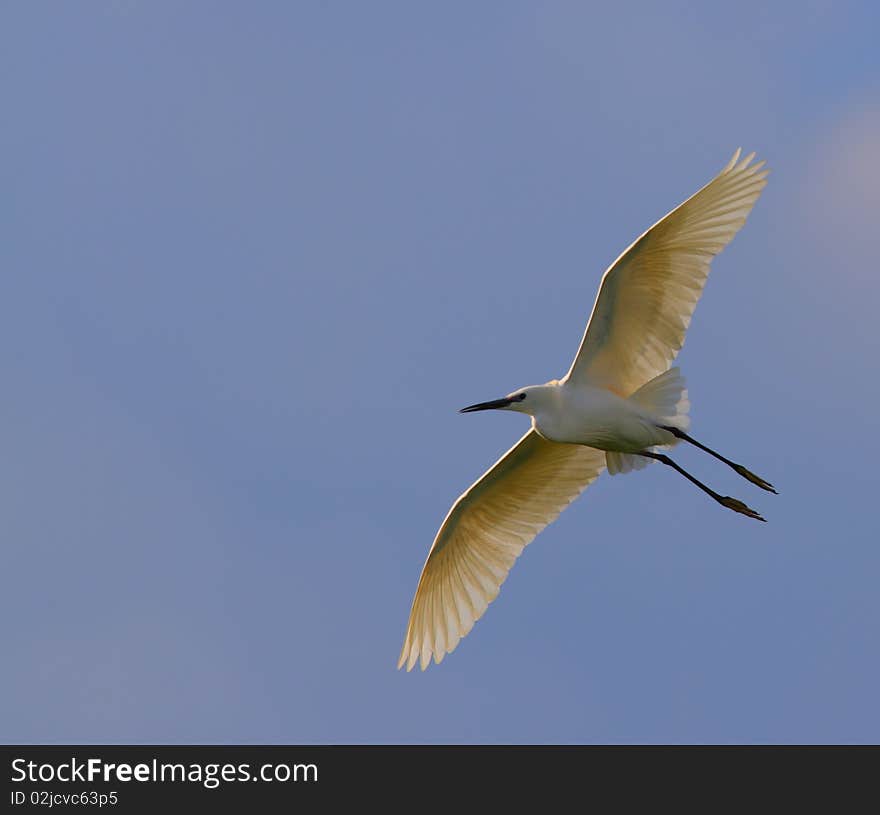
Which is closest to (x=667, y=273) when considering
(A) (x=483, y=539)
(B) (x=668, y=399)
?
(B) (x=668, y=399)

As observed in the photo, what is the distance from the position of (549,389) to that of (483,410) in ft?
2.51

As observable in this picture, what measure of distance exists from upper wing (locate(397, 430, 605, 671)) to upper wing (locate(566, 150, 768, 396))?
150 centimetres

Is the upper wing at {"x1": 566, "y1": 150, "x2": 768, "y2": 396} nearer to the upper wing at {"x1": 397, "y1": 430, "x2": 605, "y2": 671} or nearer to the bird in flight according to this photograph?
the bird in flight

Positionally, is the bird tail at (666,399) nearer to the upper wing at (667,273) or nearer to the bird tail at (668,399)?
the bird tail at (668,399)

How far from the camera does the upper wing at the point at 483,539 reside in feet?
50.5

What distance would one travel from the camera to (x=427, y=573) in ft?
51.9

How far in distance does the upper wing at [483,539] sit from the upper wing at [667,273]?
1.50 m

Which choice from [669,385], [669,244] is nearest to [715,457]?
[669,385]

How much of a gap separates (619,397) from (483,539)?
2404 millimetres

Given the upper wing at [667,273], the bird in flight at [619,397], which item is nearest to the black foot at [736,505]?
the bird in flight at [619,397]

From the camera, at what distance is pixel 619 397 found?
A: 14.2m

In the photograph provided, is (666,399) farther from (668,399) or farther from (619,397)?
(619,397)
